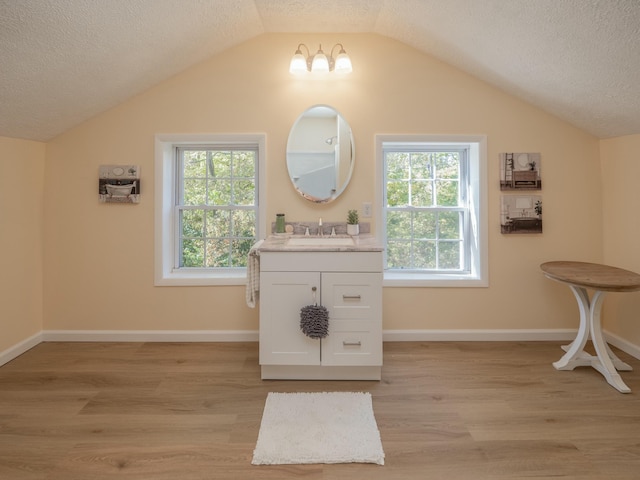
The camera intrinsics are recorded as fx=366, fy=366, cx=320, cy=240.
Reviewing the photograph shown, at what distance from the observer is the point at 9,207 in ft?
8.40

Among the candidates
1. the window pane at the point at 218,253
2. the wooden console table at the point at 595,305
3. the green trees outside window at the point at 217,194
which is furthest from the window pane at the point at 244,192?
the wooden console table at the point at 595,305

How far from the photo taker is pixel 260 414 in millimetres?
1923

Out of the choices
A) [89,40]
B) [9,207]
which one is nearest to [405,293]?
[89,40]

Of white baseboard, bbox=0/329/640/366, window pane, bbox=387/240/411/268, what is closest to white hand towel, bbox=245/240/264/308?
white baseboard, bbox=0/329/640/366

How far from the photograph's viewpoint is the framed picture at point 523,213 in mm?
2852

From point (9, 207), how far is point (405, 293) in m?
2.96

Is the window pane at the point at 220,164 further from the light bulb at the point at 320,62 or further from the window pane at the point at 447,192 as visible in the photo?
the window pane at the point at 447,192

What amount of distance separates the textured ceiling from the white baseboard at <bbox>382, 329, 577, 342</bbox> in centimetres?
157

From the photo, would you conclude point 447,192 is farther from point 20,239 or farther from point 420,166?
point 20,239

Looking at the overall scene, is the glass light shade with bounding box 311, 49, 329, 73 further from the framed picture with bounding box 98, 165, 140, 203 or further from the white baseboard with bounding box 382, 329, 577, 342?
the white baseboard with bounding box 382, 329, 577, 342

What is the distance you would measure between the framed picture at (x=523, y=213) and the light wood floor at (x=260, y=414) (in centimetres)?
92

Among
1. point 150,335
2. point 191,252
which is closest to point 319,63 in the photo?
point 191,252

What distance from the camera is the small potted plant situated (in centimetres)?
282

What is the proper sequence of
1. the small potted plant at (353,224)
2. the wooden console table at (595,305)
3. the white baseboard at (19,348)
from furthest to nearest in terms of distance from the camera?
the small potted plant at (353,224), the white baseboard at (19,348), the wooden console table at (595,305)
